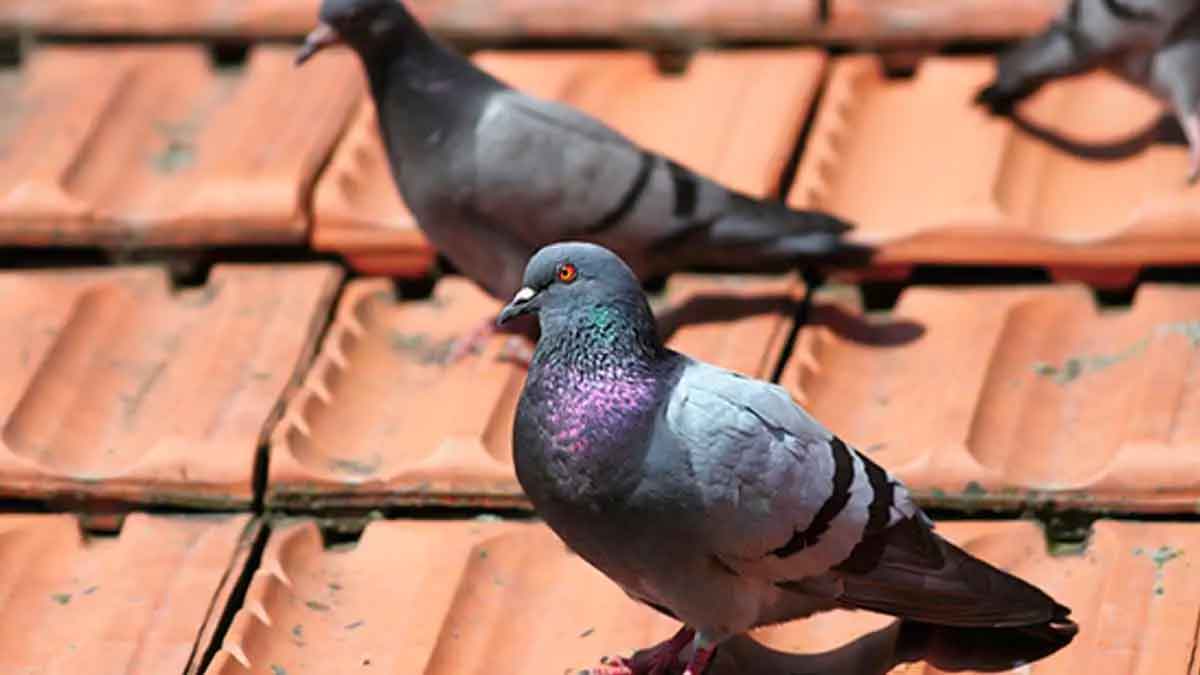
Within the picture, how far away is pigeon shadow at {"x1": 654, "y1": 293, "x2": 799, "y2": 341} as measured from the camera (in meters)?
A: 6.19

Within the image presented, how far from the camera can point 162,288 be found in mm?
6590

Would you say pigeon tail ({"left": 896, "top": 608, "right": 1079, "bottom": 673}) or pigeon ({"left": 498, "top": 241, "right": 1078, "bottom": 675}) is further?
pigeon tail ({"left": 896, "top": 608, "right": 1079, "bottom": 673})

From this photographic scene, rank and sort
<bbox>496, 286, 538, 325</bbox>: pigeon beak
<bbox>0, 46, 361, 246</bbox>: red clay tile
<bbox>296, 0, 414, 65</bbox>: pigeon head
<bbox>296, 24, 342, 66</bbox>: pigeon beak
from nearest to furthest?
<bbox>496, 286, 538, 325</bbox>: pigeon beak
<bbox>296, 0, 414, 65</bbox>: pigeon head
<bbox>296, 24, 342, 66</bbox>: pigeon beak
<bbox>0, 46, 361, 246</bbox>: red clay tile

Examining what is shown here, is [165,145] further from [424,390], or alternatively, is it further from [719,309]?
[719,309]

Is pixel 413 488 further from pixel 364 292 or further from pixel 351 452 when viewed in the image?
pixel 364 292

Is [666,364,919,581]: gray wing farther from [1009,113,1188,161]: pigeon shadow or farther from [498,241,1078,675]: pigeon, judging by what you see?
[1009,113,1188,161]: pigeon shadow

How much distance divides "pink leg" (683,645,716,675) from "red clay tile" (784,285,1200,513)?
0.89 m

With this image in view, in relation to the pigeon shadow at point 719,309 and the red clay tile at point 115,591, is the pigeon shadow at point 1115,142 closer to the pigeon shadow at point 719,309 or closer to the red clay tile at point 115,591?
the pigeon shadow at point 719,309

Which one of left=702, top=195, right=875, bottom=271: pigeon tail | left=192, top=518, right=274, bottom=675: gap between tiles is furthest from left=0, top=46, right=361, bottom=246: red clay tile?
left=192, top=518, right=274, bottom=675: gap between tiles

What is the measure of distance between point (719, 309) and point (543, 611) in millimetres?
1378

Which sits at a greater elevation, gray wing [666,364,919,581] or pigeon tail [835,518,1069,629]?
gray wing [666,364,919,581]

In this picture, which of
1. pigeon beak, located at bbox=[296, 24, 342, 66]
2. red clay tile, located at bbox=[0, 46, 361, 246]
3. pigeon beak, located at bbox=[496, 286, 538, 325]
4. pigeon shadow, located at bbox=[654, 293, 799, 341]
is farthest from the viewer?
red clay tile, located at bbox=[0, 46, 361, 246]

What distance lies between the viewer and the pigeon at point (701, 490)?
4.40 meters

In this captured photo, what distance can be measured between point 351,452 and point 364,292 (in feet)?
2.80
